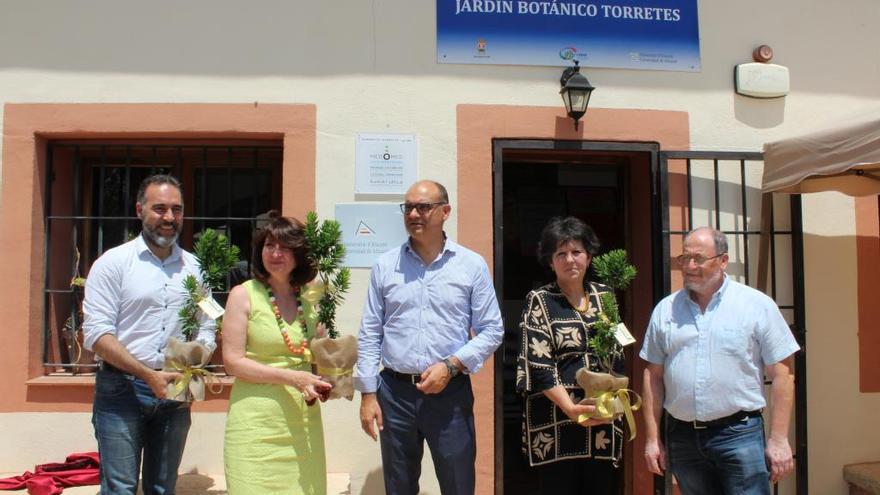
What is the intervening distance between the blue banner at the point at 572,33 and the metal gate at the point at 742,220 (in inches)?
26.1

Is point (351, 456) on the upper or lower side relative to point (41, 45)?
lower

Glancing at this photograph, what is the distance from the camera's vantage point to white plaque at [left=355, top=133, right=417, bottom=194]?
3.97m

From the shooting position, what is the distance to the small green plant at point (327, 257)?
9.10 feet

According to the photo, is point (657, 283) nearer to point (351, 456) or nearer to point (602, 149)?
point (602, 149)

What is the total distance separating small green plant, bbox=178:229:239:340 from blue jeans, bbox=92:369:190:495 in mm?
349

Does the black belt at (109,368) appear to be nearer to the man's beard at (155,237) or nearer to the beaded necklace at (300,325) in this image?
the man's beard at (155,237)

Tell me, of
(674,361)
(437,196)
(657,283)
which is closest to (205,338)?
(437,196)

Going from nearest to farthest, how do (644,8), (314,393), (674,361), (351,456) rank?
(314,393) < (674,361) < (351,456) < (644,8)

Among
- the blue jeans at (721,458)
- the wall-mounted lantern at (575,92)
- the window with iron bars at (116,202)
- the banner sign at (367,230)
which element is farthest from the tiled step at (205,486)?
the wall-mounted lantern at (575,92)

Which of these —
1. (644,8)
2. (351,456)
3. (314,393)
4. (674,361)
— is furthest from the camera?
(644,8)

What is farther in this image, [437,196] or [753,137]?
[753,137]

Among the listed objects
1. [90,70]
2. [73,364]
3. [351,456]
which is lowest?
[351,456]

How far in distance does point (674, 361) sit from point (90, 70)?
369cm

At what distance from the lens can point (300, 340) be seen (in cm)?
274
